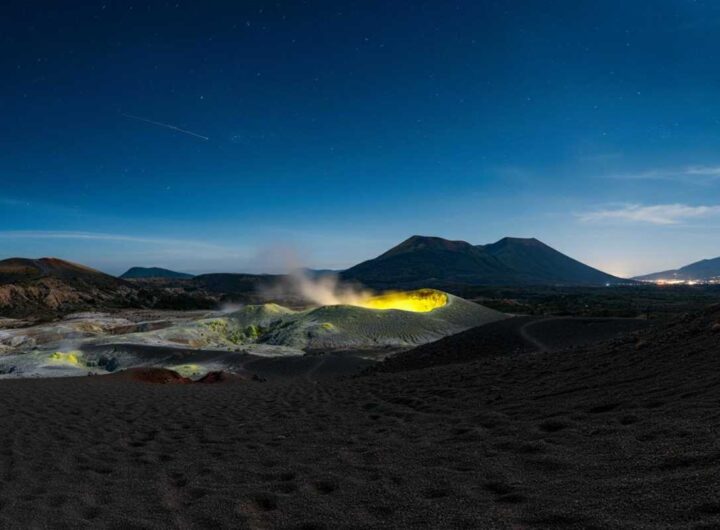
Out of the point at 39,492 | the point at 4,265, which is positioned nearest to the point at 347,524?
the point at 39,492

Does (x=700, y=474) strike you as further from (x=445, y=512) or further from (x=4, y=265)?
(x=4, y=265)

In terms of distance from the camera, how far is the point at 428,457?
589 cm

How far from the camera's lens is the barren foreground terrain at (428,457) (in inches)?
156

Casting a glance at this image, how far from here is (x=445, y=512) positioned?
13.5 ft

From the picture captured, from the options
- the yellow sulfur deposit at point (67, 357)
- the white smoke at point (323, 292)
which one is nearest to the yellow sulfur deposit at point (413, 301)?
the white smoke at point (323, 292)

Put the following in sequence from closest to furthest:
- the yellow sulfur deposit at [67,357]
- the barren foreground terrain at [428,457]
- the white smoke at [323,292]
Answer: the barren foreground terrain at [428,457]
the yellow sulfur deposit at [67,357]
the white smoke at [323,292]

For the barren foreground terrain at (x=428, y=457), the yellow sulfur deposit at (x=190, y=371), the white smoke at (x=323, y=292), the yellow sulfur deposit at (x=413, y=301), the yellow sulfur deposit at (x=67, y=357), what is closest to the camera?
the barren foreground terrain at (x=428, y=457)

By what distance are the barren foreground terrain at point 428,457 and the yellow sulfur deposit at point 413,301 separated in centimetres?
4740

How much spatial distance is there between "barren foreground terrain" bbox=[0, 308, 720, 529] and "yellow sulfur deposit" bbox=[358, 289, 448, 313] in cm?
4740

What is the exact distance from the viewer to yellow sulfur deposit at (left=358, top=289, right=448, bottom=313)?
60500mm

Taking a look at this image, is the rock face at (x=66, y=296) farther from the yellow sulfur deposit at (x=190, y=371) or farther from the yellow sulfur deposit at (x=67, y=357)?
the yellow sulfur deposit at (x=190, y=371)

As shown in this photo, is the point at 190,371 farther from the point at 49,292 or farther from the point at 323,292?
the point at 49,292

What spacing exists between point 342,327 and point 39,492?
4141 cm

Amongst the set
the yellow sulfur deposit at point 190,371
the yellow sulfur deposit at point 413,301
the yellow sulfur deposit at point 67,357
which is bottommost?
the yellow sulfur deposit at point 190,371
